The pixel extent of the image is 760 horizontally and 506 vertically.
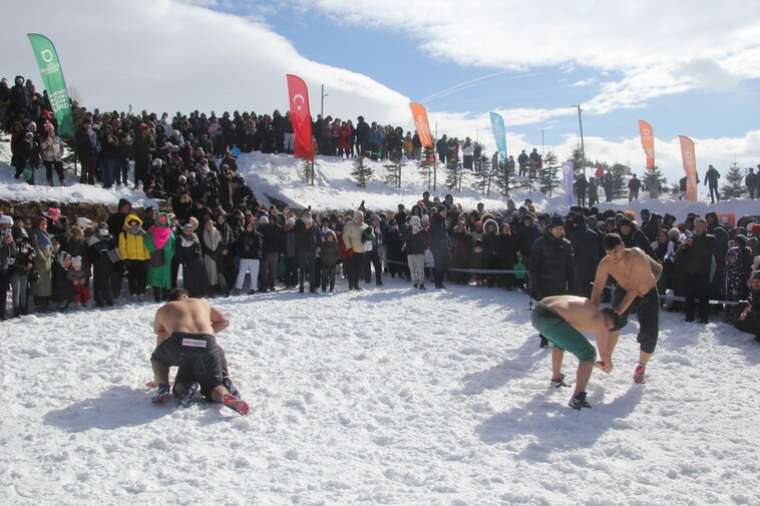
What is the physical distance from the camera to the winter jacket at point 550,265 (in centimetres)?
893

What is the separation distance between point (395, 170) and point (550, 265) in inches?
727

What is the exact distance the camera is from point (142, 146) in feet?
52.7

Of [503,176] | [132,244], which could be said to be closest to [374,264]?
[132,244]

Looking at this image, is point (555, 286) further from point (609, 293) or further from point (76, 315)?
point (76, 315)

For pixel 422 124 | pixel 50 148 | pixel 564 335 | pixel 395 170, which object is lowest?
pixel 564 335

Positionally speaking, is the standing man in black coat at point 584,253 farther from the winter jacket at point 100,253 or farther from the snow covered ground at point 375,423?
the winter jacket at point 100,253

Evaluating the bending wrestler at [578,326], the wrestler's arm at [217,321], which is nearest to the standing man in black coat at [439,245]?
the bending wrestler at [578,326]

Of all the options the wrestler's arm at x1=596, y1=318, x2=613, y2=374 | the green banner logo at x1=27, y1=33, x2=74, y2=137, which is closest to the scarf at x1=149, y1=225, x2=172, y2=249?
the green banner logo at x1=27, y1=33, x2=74, y2=137

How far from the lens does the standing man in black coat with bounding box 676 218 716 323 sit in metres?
10.1

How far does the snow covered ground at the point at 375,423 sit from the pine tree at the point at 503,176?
21292 millimetres

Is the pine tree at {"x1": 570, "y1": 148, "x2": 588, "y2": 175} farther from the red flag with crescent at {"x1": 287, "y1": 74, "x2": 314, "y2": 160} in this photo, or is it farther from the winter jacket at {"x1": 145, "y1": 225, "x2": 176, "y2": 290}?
the winter jacket at {"x1": 145, "y1": 225, "x2": 176, "y2": 290}

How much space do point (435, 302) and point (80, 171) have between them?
1084cm

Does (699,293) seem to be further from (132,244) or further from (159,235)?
(132,244)

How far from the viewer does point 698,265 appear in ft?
33.2
